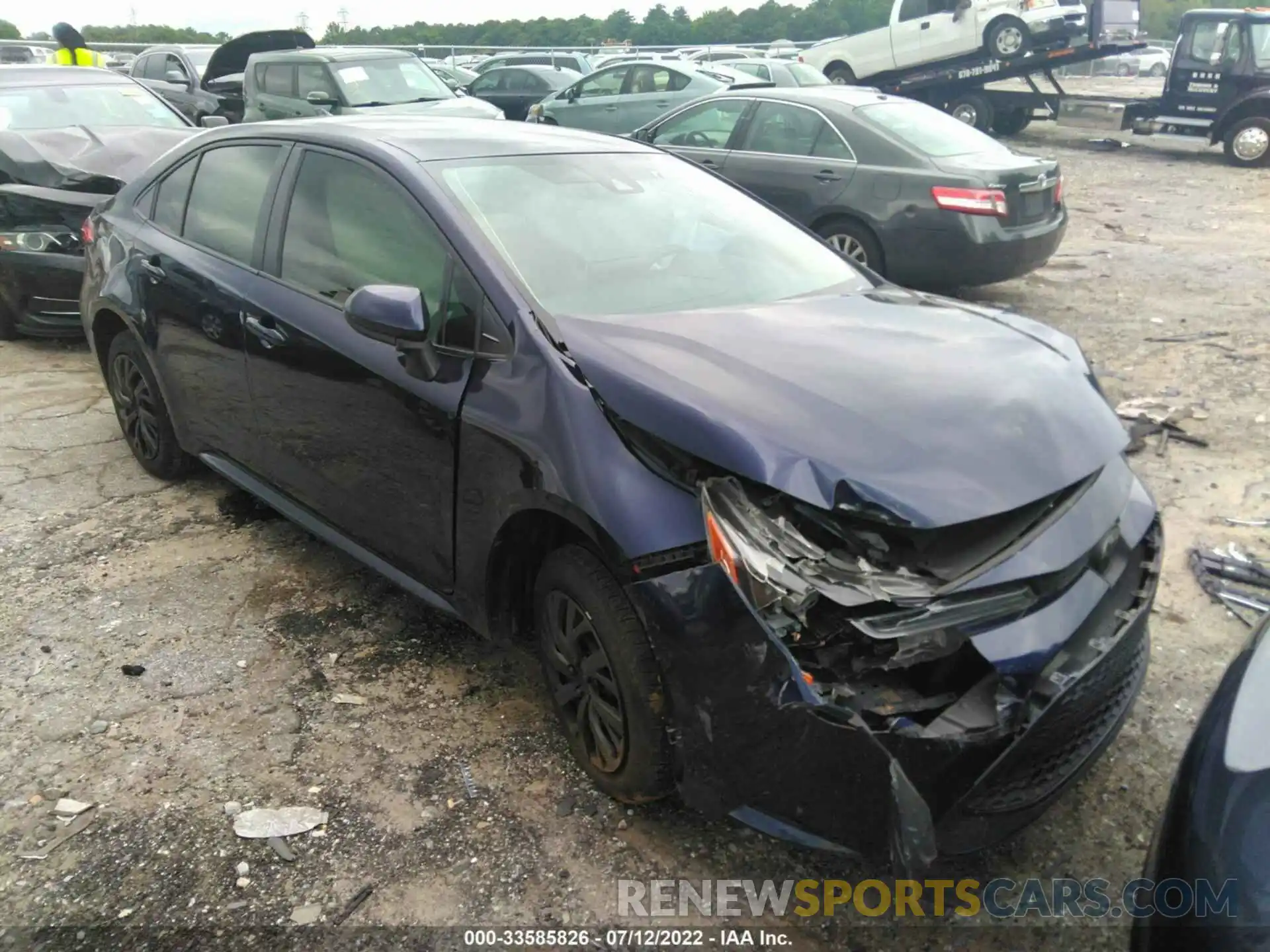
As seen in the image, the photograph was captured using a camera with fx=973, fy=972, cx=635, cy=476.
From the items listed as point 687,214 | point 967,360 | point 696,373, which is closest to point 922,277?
point 687,214

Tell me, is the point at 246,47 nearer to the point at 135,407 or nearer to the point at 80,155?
the point at 80,155

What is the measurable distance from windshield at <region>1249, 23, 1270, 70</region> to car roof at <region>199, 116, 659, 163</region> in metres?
15.1

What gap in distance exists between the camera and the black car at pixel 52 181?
241 inches

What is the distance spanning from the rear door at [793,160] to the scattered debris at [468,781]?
5.29 metres

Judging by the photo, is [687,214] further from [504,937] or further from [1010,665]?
[504,937]

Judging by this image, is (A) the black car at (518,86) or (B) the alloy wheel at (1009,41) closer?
(A) the black car at (518,86)

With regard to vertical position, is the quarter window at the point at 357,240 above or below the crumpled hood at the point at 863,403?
above

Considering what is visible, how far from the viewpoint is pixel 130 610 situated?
3.51 metres

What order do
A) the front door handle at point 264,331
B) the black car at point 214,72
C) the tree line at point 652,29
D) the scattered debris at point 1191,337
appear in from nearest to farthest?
the front door handle at point 264,331 < the scattered debris at point 1191,337 < the black car at point 214,72 < the tree line at point 652,29

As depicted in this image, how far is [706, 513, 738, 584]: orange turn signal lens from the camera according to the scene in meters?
2.05

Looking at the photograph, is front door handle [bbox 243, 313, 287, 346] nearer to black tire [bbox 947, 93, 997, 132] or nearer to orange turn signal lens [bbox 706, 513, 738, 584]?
orange turn signal lens [bbox 706, 513, 738, 584]

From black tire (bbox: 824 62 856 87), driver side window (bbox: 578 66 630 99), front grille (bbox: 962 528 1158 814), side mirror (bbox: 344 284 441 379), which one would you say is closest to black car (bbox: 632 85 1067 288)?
side mirror (bbox: 344 284 441 379)

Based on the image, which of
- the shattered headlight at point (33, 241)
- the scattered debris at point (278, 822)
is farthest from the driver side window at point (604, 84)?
the scattered debris at point (278, 822)

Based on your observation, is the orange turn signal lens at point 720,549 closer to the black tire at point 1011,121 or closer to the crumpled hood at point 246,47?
the crumpled hood at point 246,47
